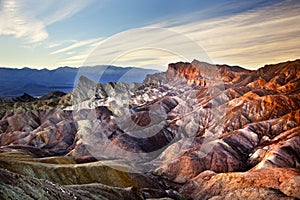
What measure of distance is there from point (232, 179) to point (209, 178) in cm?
853

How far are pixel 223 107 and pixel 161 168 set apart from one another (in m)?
67.6

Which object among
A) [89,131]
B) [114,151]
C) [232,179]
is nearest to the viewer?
[232,179]

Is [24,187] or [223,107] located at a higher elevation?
[24,187]

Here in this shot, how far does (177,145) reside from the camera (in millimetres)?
126812

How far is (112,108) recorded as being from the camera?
197 m

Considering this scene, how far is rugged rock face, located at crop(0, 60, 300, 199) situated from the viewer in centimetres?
7556

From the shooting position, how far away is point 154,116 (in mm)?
175625

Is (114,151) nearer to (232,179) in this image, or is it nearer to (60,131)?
(60,131)

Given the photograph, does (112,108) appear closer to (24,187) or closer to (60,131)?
(60,131)

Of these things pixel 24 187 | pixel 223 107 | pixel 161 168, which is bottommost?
pixel 161 168

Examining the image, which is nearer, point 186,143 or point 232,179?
point 232,179

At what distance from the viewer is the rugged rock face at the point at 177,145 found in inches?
2975

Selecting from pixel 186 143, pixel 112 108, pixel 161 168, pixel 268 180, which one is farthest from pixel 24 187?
pixel 112 108

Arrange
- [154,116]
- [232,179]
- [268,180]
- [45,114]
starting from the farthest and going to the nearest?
[45,114]
[154,116]
[232,179]
[268,180]
